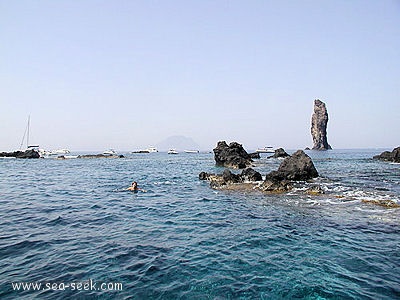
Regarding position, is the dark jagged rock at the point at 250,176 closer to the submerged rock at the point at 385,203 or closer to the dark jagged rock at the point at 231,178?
the dark jagged rock at the point at 231,178

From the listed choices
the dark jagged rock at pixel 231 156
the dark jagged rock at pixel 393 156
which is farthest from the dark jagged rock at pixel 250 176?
the dark jagged rock at pixel 393 156

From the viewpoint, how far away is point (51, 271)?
9.70 metres

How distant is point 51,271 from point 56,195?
18.8 m

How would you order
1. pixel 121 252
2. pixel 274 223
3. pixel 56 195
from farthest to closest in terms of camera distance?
pixel 56 195, pixel 274 223, pixel 121 252

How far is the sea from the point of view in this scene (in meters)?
8.65

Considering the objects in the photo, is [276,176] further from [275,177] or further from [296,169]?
[296,169]

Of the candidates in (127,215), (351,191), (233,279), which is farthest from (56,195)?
(351,191)

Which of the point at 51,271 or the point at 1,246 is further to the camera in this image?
the point at 1,246

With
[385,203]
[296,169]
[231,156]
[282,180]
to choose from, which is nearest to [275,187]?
[282,180]

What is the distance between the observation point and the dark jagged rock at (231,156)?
62.6 m

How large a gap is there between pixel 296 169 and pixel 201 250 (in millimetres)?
27128

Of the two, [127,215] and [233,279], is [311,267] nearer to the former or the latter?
[233,279]

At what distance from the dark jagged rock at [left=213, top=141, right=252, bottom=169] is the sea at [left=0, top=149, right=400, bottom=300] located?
40.6 metres

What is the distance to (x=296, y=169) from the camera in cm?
3569
